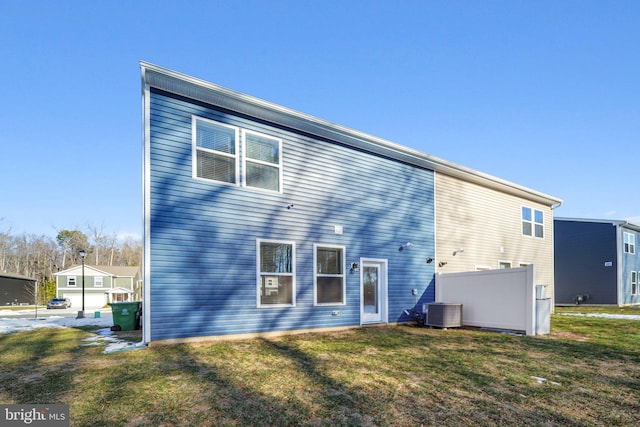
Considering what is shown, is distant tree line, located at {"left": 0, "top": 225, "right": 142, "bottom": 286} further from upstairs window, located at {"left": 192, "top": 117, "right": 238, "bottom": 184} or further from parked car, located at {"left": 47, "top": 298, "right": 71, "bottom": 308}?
upstairs window, located at {"left": 192, "top": 117, "right": 238, "bottom": 184}

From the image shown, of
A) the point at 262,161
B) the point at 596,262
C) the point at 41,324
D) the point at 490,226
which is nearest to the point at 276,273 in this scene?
the point at 262,161

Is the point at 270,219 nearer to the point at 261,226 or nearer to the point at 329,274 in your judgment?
the point at 261,226

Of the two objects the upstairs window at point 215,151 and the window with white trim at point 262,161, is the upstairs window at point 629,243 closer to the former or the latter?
the window with white trim at point 262,161

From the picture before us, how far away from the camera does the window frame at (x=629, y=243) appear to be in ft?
70.3

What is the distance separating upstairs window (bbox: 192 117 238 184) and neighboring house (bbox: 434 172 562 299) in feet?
23.0

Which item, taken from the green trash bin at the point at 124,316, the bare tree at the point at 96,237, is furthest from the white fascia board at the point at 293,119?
the bare tree at the point at 96,237

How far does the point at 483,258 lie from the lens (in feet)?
42.5

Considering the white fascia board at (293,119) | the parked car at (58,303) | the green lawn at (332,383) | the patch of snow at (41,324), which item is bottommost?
the parked car at (58,303)

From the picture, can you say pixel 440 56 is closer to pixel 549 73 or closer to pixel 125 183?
pixel 549 73

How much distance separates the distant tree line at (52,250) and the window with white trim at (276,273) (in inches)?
1919

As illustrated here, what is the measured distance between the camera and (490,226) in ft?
43.7

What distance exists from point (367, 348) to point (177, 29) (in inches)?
398

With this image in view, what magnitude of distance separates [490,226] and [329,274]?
7.41 metres

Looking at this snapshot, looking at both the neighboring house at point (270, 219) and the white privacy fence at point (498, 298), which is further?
the white privacy fence at point (498, 298)
